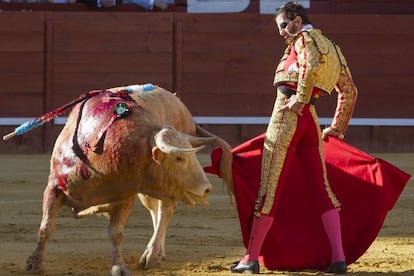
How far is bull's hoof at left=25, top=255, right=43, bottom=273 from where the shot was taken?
195 inches

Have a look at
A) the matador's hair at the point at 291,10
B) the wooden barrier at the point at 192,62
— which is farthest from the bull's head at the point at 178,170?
the wooden barrier at the point at 192,62

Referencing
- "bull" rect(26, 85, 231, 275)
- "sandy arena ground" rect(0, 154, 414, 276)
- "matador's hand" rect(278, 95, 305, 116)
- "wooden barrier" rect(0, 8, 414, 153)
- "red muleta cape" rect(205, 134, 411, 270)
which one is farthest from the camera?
"wooden barrier" rect(0, 8, 414, 153)

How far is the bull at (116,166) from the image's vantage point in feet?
15.7

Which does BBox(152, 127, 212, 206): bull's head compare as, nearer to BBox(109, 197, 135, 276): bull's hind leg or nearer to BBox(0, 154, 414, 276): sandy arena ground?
BBox(109, 197, 135, 276): bull's hind leg

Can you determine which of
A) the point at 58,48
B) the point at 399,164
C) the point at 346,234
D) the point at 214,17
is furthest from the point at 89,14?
the point at 346,234

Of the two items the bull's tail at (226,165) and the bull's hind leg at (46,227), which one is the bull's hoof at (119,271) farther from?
the bull's tail at (226,165)

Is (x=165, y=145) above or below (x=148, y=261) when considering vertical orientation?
above

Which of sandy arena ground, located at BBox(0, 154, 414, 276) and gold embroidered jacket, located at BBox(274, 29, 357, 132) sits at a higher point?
gold embroidered jacket, located at BBox(274, 29, 357, 132)

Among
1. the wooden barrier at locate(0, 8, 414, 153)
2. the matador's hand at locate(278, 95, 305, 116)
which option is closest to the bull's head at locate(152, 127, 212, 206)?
the matador's hand at locate(278, 95, 305, 116)

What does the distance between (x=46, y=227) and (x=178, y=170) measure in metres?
0.60

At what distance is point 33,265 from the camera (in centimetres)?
497

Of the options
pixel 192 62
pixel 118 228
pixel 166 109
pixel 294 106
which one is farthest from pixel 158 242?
pixel 192 62

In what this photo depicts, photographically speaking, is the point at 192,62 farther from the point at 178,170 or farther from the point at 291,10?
the point at 178,170

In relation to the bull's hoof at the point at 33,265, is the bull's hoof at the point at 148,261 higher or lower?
lower
